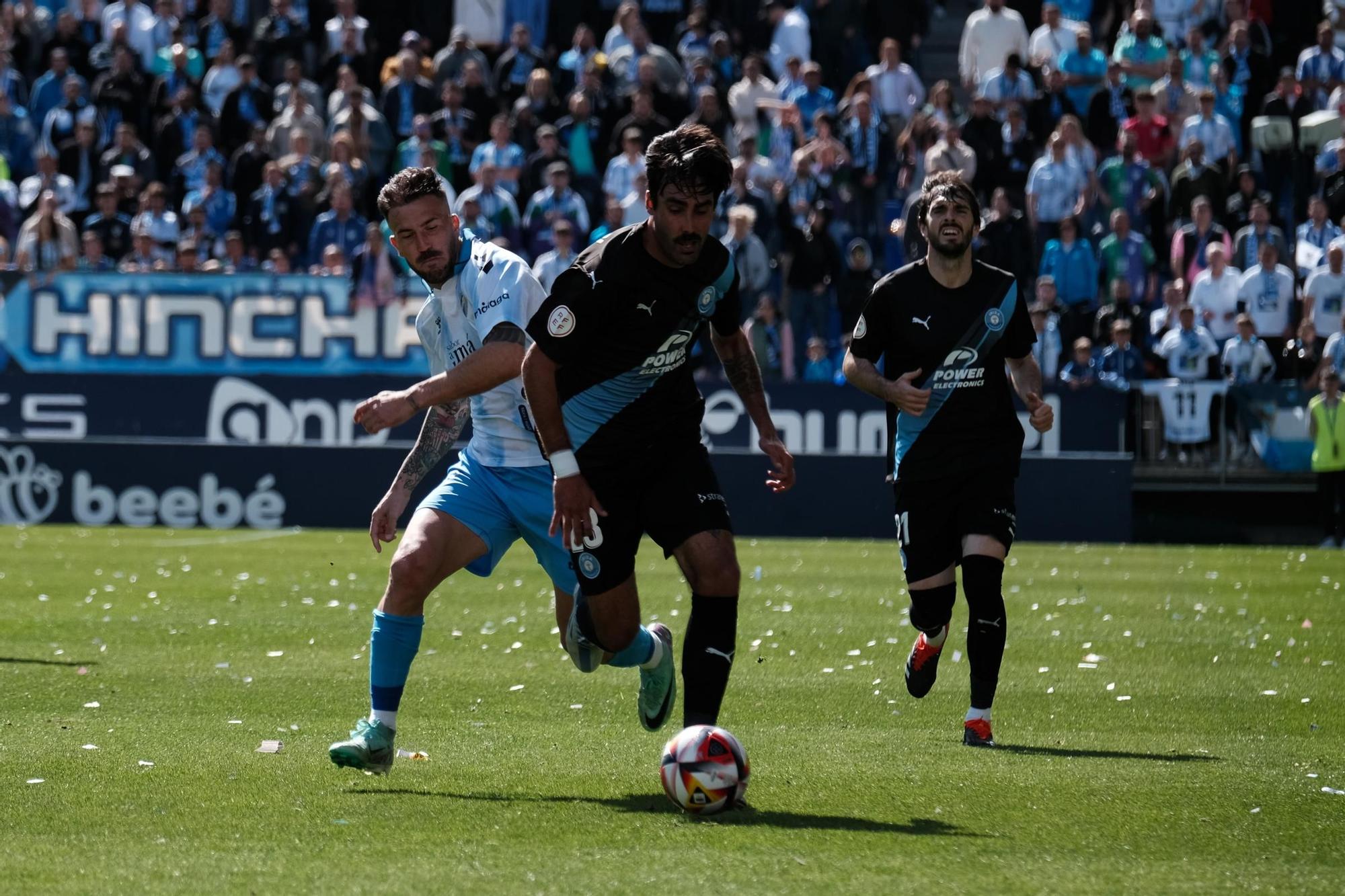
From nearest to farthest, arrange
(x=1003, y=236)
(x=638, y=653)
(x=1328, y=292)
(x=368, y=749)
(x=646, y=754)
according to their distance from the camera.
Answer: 1. (x=368, y=749)
2. (x=638, y=653)
3. (x=646, y=754)
4. (x=1328, y=292)
5. (x=1003, y=236)

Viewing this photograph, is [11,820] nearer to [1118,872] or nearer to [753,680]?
[1118,872]

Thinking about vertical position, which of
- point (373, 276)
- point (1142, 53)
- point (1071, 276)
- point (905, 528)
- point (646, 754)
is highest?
point (1142, 53)

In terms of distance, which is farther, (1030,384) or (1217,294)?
(1217,294)

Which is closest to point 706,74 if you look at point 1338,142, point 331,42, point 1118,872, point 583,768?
point 331,42

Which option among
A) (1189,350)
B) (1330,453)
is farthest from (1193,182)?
(1330,453)

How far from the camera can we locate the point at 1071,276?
2281 centimetres

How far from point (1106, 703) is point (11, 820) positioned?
5273 mm

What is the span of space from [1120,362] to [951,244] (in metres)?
14.4

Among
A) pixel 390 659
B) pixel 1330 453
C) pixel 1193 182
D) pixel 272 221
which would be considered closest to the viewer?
pixel 390 659

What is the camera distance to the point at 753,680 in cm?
1024

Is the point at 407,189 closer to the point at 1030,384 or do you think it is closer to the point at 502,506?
the point at 502,506

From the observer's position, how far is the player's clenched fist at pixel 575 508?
647 cm

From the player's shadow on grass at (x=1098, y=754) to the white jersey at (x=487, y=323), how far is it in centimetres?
224

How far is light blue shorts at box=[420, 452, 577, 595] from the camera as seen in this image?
24.2 feet
